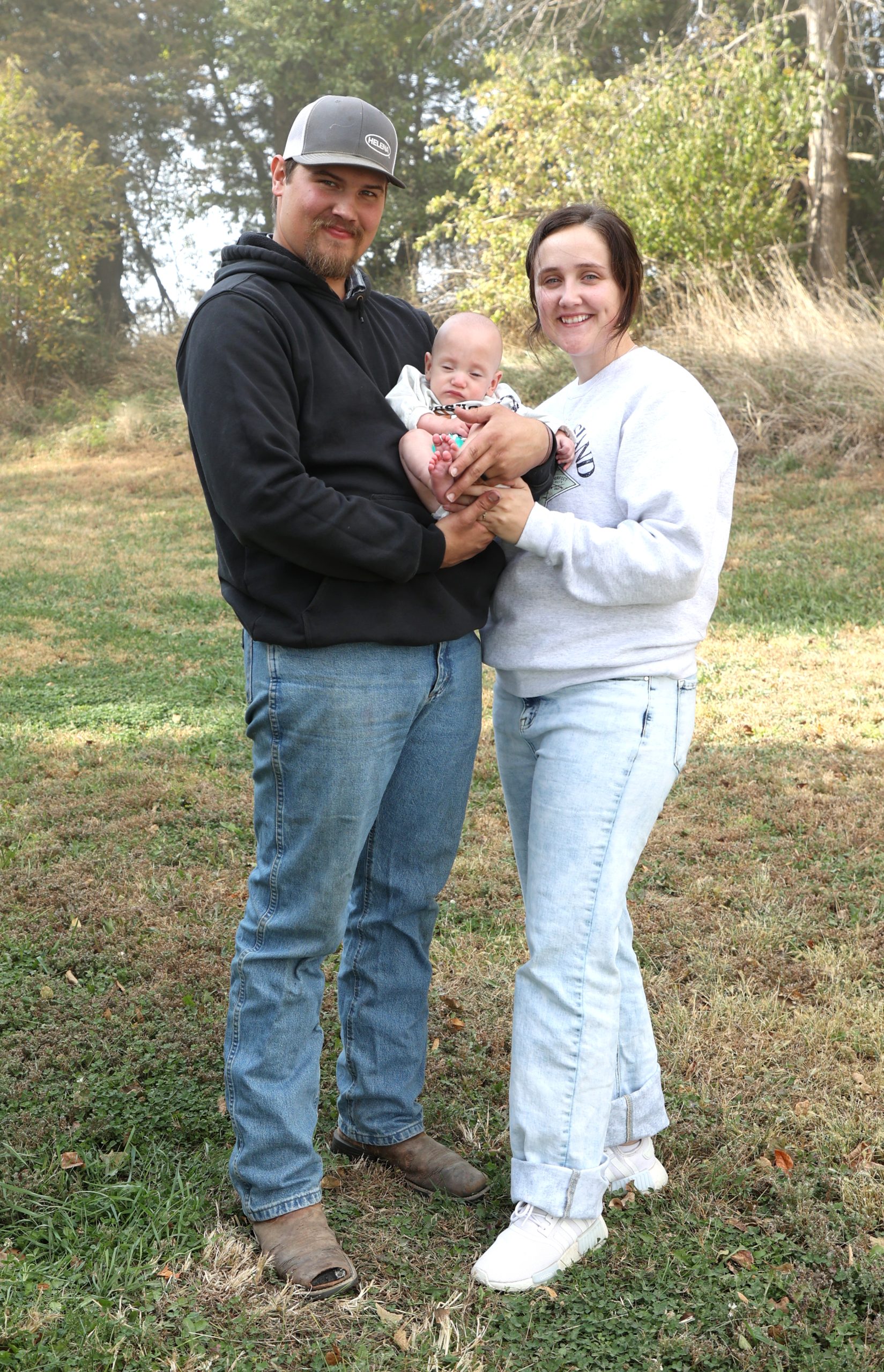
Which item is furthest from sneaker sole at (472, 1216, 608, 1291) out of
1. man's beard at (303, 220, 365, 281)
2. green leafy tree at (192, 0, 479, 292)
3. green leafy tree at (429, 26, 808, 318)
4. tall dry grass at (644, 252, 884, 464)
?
green leafy tree at (192, 0, 479, 292)

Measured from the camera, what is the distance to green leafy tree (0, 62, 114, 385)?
60.0 ft

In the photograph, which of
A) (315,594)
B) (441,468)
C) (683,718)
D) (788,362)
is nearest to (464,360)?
(441,468)

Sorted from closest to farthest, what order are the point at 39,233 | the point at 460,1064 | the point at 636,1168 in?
the point at 636,1168 < the point at 460,1064 < the point at 39,233

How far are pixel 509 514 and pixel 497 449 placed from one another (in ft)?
0.40

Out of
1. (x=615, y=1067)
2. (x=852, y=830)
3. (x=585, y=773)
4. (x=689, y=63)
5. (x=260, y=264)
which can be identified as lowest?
(x=852, y=830)

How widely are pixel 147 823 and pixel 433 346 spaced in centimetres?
291

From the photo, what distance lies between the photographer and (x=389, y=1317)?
2264mm

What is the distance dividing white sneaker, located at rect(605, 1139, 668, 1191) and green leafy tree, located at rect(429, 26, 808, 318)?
12325mm

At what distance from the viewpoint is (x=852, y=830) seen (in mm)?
4602

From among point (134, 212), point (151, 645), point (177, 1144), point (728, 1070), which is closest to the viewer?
point (177, 1144)

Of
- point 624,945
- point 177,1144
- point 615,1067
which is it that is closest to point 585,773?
point 624,945

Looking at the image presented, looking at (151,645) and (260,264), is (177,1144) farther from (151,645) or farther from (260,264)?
(151,645)

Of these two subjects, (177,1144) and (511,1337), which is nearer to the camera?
(511,1337)

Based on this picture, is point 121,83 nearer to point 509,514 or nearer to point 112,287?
point 112,287
